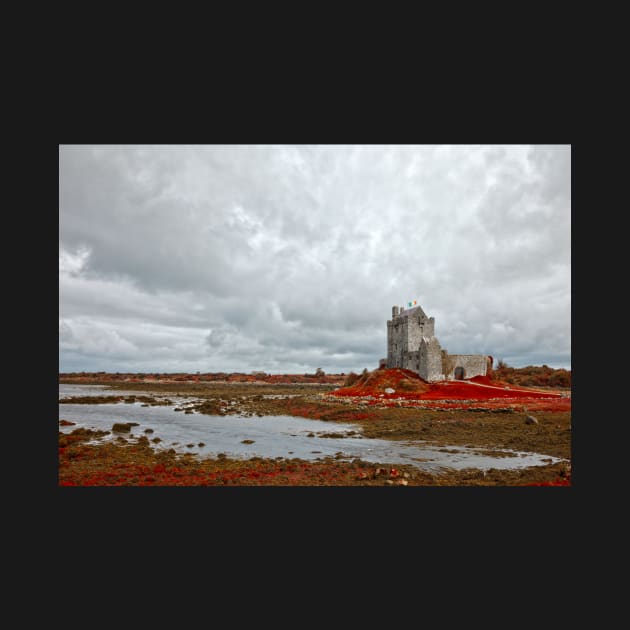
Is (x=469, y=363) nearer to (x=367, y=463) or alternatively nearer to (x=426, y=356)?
(x=426, y=356)

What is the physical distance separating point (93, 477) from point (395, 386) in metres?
40.5

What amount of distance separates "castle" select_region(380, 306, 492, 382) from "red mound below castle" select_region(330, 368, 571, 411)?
149cm

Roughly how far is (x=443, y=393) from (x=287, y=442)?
89.9 ft

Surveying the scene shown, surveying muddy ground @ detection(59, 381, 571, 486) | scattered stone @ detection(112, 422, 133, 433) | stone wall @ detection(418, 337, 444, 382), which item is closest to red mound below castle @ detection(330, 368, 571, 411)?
stone wall @ detection(418, 337, 444, 382)

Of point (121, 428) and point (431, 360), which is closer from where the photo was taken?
point (121, 428)

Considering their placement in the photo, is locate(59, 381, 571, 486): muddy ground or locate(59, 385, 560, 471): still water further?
locate(59, 385, 560, 471): still water

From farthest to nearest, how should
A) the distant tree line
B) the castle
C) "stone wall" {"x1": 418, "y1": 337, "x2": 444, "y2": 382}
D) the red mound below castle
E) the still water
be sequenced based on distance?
the distant tree line < the castle < "stone wall" {"x1": 418, "y1": 337, "x2": 444, "y2": 382} < the red mound below castle < the still water

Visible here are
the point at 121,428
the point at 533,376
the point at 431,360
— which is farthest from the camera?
the point at 533,376

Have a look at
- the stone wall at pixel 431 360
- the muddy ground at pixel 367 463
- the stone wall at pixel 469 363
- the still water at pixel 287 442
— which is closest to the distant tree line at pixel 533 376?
the stone wall at pixel 469 363

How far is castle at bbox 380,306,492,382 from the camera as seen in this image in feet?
167

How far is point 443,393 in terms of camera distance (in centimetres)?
4378

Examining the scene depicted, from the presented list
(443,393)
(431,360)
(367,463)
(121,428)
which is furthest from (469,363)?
(121,428)

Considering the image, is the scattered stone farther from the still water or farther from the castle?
the castle

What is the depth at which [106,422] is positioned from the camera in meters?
33.2
